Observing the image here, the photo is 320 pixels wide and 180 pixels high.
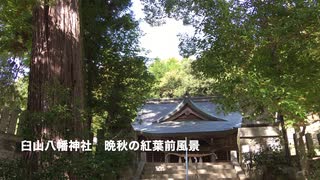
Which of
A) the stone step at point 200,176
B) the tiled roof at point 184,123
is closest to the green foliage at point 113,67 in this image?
the stone step at point 200,176

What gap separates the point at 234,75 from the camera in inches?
239

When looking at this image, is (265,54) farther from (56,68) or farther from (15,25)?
(15,25)

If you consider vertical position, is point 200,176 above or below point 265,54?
below

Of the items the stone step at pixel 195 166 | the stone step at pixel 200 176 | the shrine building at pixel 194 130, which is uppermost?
the shrine building at pixel 194 130

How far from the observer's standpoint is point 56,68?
5047 mm

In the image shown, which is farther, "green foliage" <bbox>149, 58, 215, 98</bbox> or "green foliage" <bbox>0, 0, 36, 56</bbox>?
"green foliage" <bbox>149, 58, 215, 98</bbox>

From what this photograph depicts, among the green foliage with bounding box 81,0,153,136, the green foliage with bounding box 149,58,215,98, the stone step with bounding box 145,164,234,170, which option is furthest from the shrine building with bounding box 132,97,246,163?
the green foliage with bounding box 149,58,215,98

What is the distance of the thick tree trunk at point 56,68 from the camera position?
15.4 feet

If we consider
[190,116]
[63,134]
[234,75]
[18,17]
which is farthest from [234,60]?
[190,116]

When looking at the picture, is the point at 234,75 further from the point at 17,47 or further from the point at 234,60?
the point at 17,47

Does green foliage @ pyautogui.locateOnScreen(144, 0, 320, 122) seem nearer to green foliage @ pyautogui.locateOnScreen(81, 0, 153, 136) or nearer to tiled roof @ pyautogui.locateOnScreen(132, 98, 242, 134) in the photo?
green foliage @ pyautogui.locateOnScreen(81, 0, 153, 136)

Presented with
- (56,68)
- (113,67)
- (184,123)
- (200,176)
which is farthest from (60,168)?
(184,123)

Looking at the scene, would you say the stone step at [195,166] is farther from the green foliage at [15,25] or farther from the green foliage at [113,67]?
the green foliage at [15,25]

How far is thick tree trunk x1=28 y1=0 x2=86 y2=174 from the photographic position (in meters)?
4.70
